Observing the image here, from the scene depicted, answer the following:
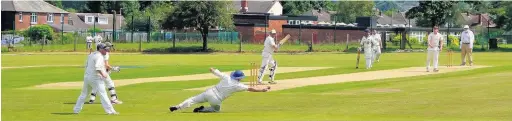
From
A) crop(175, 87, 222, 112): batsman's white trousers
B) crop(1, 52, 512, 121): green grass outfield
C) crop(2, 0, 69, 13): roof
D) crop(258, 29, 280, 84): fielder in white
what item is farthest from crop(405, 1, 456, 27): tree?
crop(175, 87, 222, 112): batsman's white trousers

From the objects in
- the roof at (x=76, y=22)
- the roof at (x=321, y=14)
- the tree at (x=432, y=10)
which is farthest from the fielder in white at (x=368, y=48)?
the roof at (x=321, y=14)

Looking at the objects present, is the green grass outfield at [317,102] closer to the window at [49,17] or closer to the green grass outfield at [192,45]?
the green grass outfield at [192,45]

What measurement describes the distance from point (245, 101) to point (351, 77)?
442 inches

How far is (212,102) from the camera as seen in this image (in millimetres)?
22516

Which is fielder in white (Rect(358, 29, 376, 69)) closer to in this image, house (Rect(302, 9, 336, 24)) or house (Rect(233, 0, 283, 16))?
house (Rect(233, 0, 283, 16))

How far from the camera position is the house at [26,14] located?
360 ft

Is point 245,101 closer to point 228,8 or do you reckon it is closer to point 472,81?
point 472,81

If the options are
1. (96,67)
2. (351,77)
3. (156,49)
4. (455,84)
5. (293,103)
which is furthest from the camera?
(156,49)

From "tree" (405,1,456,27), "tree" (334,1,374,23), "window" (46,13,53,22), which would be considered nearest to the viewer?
"tree" (405,1,456,27)

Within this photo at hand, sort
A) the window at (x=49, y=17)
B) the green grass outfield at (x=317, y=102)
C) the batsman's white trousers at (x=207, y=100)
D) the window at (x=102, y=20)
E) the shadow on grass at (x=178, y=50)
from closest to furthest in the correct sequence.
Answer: the green grass outfield at (x=317, y=102) → the batsman's white trousers at (x=207, y=100) → the shadow on grass at (x=178, y=50) → the window at (x=49, y=17) → the window at (x=102, y=20)

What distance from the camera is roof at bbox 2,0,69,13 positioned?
360 feet

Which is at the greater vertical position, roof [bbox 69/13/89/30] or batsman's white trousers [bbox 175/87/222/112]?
roof [bbox 69/13/89/30]

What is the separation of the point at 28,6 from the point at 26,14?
3.51 ft

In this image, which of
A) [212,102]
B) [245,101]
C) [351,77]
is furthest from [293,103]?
[351,77]
